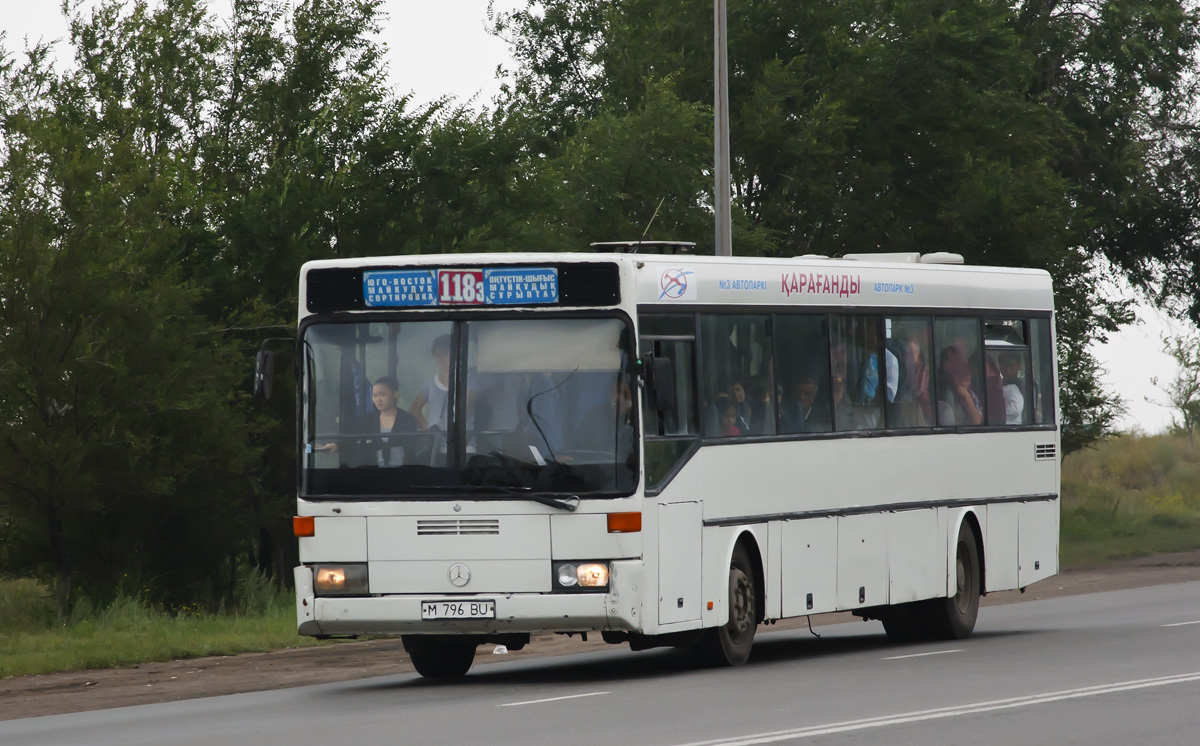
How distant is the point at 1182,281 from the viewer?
140ft

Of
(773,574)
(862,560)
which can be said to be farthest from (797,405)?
(862,560)

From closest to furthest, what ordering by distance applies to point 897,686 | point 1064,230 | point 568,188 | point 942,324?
point 897,686, point 942,324, point 568,188, point 1064,230

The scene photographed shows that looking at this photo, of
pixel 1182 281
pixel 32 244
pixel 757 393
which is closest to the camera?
A: pixel 757 393

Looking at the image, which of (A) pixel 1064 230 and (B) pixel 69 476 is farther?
(A) pixel 1064 230

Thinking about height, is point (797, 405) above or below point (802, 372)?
below

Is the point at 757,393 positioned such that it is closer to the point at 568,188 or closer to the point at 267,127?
the point at 568,188

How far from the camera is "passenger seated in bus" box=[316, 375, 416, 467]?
13820 millimetres

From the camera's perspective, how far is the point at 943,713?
11.5 meters

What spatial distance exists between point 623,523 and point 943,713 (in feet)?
9.61

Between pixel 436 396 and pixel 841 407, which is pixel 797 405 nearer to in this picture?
pixel 841 407

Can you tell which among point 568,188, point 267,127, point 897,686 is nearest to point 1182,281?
point 568,188

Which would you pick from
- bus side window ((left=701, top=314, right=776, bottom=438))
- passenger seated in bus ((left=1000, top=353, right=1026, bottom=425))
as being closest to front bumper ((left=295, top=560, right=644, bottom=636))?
bus side window ((left=701, top=314, right=776, bottom=438))

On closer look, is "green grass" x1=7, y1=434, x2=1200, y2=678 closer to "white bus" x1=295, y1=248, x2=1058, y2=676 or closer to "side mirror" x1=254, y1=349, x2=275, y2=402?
"white bus" x1=295, y1=248, x2=1058, y2=676

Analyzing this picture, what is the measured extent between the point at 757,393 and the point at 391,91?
17.0 metres
